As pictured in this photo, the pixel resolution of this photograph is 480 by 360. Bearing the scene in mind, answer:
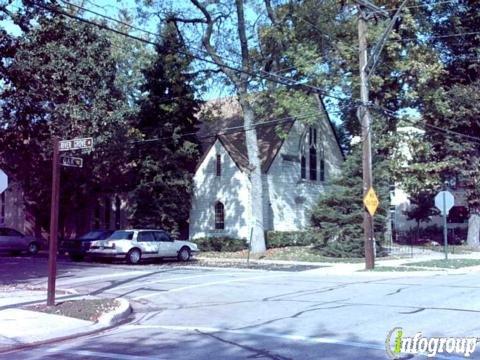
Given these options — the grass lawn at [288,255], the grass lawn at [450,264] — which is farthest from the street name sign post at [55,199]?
the grass lawn at [288,255]

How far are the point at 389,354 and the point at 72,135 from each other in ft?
65.0

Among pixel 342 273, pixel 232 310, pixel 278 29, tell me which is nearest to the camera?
pixel 232 310

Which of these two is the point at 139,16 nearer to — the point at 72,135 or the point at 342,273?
the point at 72,135

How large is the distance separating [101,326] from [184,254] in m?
17.8

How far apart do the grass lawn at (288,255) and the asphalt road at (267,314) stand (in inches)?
275

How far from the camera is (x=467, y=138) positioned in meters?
36.8

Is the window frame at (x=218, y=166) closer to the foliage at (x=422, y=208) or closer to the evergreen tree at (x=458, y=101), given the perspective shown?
the evergreen tree at (x=458, y=101)

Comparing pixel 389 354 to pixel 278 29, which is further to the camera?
pixel 278 29

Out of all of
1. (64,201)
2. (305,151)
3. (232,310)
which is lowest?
(232,310)

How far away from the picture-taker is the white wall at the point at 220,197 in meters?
35.6

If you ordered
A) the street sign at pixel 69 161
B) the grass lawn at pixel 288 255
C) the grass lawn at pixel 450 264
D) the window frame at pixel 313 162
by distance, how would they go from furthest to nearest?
the window frame at pixel 313 162 → the grass lawn at pixel 288 255 → the grass lawn at pixel 450 264 → the street sign at pixel 69 161

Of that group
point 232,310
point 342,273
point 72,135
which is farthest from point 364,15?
point 232,310
